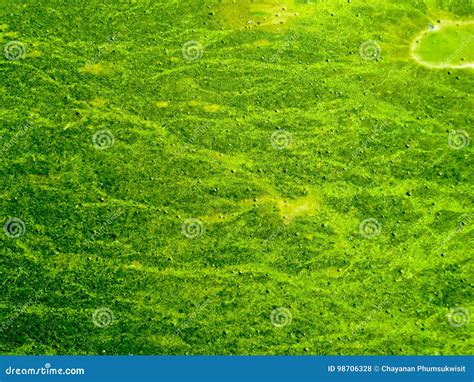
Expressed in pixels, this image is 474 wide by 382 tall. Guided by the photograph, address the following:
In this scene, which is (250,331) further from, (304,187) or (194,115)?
(194,115)

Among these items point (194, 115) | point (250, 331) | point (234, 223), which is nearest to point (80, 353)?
point (250, 331)

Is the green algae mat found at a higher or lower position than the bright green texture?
lower

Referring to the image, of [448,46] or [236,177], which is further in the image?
[448,46]

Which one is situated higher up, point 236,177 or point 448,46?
point 448,46

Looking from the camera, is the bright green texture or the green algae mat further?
the bright green texture
